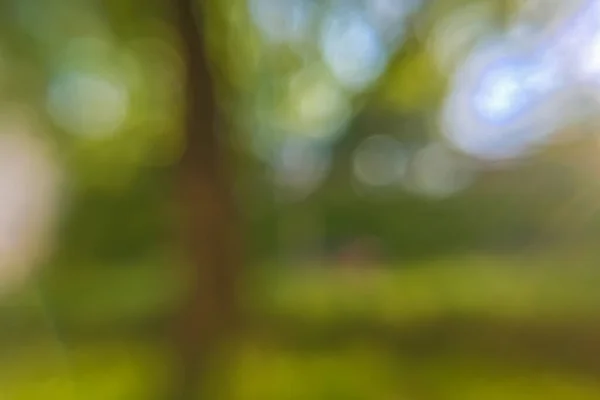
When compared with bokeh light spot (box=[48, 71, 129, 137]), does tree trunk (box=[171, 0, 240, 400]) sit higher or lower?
lower

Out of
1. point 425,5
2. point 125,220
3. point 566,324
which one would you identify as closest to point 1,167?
point 125,220

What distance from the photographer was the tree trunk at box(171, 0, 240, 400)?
2.63 feet

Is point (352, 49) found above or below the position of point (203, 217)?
above

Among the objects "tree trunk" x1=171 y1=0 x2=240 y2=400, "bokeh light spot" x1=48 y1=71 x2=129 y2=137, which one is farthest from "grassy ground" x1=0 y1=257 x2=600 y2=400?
"bokeh light spot" x1=48 y1=71 x2=129 y2=137

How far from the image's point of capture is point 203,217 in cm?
80

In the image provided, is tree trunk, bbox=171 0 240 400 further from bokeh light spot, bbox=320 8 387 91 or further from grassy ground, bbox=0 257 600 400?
bokeh light spot, bbox=320 8 387 91

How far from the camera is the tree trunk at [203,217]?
2.63ft

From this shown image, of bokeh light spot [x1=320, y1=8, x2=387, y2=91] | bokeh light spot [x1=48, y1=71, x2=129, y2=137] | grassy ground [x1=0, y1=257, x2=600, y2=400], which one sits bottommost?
grassy ground [x1=0, y1=257, x2=600, y2=400]

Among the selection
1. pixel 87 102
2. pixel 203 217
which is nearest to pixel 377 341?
pixel 203 217

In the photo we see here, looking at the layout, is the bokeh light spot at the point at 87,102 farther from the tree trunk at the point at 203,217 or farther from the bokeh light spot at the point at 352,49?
the bokeh light spot at the point at 352,49

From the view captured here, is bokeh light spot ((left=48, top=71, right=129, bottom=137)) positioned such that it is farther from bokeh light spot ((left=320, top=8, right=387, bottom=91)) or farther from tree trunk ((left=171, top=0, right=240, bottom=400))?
bokeh light spot ((left=320, top=8, right=387, bottom=91))

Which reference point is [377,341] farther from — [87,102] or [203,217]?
[87,102]

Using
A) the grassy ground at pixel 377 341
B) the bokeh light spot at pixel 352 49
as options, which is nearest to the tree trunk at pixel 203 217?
the grassy ground at pixel 377 341

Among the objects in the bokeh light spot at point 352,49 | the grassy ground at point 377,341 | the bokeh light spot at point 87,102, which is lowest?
the grassy ground at point 377,341
